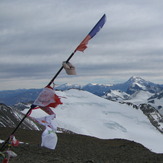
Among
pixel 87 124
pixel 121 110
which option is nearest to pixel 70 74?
pixel 87 124

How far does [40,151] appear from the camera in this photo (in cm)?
1362

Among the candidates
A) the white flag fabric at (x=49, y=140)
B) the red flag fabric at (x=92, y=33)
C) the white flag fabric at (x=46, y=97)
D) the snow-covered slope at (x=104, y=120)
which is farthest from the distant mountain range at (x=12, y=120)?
the red flag fabric at (x=92, y=33)

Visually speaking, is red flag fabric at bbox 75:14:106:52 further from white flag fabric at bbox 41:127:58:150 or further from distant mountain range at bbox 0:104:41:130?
distant mountain range at bbox 0:104:41:130

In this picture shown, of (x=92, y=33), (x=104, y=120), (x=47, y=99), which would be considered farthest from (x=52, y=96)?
(x=104, y=120)

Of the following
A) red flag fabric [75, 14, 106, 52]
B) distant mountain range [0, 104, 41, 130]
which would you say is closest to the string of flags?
red flag fabric [75, 14, 106, 52]

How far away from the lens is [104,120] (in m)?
76.1

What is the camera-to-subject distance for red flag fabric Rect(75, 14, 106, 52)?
532 cm

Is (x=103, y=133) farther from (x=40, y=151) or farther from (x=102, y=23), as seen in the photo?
(x=102, y=23)

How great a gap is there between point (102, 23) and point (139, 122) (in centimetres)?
8166

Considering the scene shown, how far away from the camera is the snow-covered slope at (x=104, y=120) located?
6438 centimetres

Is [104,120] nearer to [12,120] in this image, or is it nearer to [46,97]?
[12,120]

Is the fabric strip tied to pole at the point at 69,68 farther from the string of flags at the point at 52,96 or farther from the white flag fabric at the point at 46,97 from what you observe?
the white flag fabric at the point at 46,97

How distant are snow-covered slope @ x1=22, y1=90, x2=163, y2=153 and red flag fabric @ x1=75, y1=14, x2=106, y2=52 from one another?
5316 cm

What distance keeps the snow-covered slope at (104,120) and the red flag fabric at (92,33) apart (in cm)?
5316
